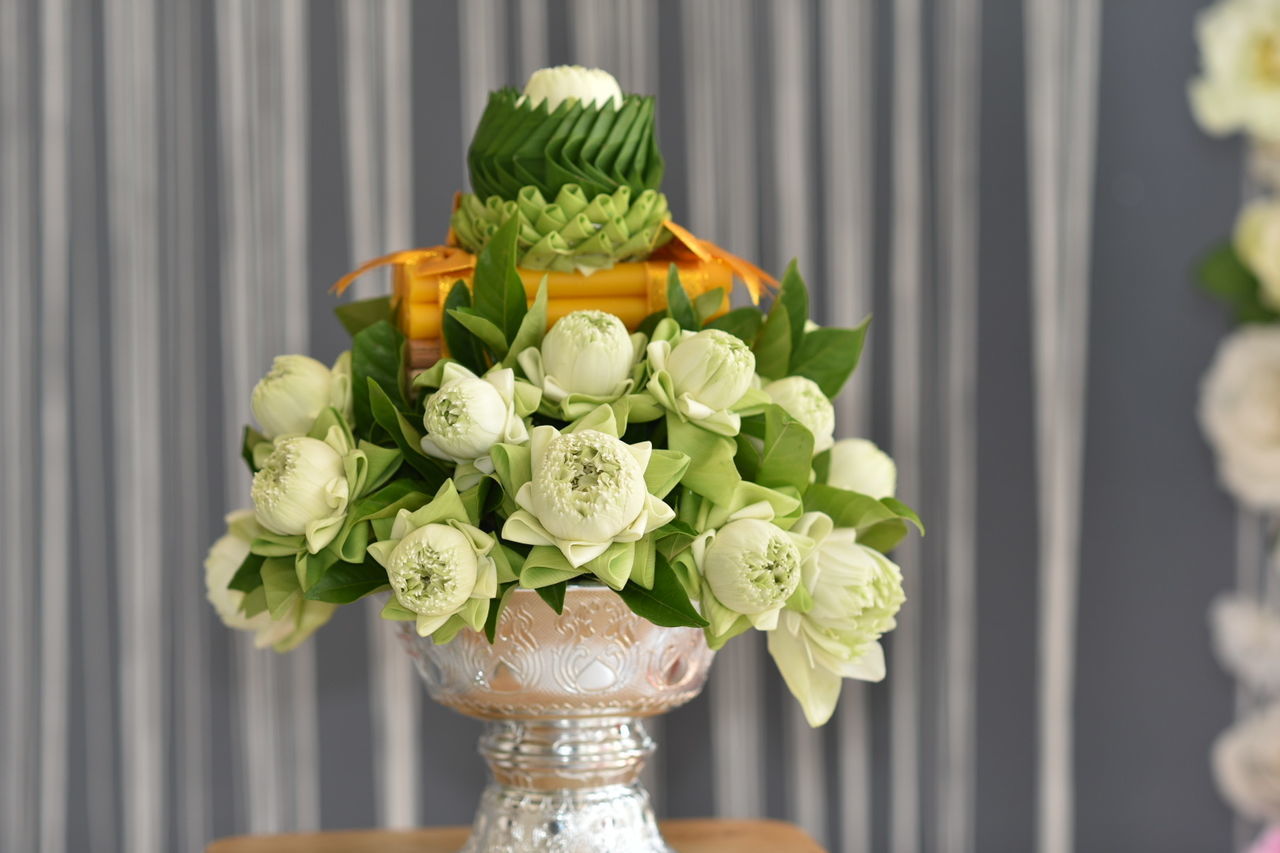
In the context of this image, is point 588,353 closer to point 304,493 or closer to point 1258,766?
point 304,493

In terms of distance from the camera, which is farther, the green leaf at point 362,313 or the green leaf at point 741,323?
the green leaf at point 362,313

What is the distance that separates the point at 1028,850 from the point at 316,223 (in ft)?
3.15

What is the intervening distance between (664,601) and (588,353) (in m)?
0.14

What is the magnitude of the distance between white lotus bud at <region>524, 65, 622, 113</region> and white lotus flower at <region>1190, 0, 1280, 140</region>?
343 mm

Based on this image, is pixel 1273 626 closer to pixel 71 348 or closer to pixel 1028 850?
pixel 1028 850

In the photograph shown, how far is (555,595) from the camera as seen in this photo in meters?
0.62

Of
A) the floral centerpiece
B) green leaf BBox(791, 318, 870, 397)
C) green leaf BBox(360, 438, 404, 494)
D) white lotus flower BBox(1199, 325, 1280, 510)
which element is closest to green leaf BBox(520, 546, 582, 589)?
the floral centerpiece

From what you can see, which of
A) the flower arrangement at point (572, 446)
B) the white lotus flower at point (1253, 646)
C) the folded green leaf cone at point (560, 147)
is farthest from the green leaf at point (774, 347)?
the white lotus flower at point (1253, 646)

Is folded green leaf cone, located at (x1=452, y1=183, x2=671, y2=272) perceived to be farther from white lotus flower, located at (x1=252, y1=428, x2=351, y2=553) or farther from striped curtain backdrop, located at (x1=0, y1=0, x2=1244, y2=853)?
striped curtain backdrop, located at (x1=0, y1=0, x2=1244, y2=853)

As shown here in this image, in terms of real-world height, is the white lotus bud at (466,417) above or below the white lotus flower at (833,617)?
above

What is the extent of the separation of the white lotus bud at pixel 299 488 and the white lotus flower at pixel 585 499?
103 millimetres

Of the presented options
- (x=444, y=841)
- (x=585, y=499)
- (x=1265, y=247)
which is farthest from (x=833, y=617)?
(x=444, y=841)

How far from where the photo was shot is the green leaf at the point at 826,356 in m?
0.73

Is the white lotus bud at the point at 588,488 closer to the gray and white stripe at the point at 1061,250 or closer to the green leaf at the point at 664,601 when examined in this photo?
the green leaf at the point at 664,601
